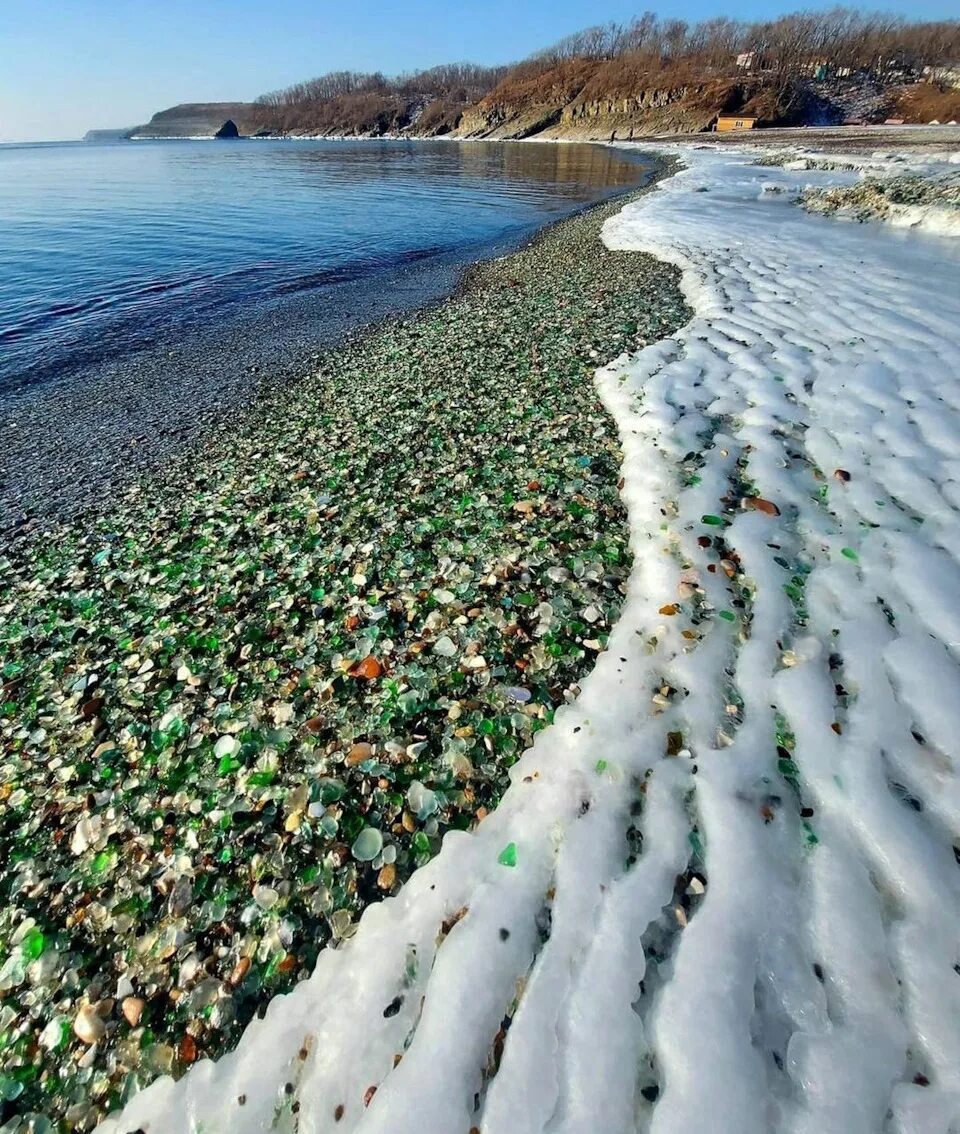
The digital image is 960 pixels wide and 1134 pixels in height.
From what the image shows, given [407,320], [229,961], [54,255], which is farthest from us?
[54,255]

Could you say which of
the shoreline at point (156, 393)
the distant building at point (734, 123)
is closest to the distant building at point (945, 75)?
the distant building at point (734, 123)

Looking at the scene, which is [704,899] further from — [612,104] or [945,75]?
[945,75]

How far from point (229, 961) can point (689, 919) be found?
207 centimetres

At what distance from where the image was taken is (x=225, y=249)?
23172 millimetres

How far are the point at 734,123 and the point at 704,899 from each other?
11360cm

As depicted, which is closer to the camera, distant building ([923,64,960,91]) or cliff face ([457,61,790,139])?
distant building ([923,64,960,91])

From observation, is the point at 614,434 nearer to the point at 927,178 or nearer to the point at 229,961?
the point at 229,961

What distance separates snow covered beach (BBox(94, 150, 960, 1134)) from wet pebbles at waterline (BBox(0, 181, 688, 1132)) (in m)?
0.26

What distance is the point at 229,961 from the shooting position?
8.64ft

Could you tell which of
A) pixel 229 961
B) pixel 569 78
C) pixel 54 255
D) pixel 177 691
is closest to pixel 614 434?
pixel 177 691

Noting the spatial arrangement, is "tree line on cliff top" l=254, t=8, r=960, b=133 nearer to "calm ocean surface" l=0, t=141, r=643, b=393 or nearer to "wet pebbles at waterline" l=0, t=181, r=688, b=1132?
"calm ocean surface" l=0, t=141, r=643, b=393

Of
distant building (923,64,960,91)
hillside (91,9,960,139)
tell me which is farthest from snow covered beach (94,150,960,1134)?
distant building (923,64,960,91)

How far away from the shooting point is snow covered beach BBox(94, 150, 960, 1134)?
2.05m

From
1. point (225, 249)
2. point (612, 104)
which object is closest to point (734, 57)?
point (612, 104)
